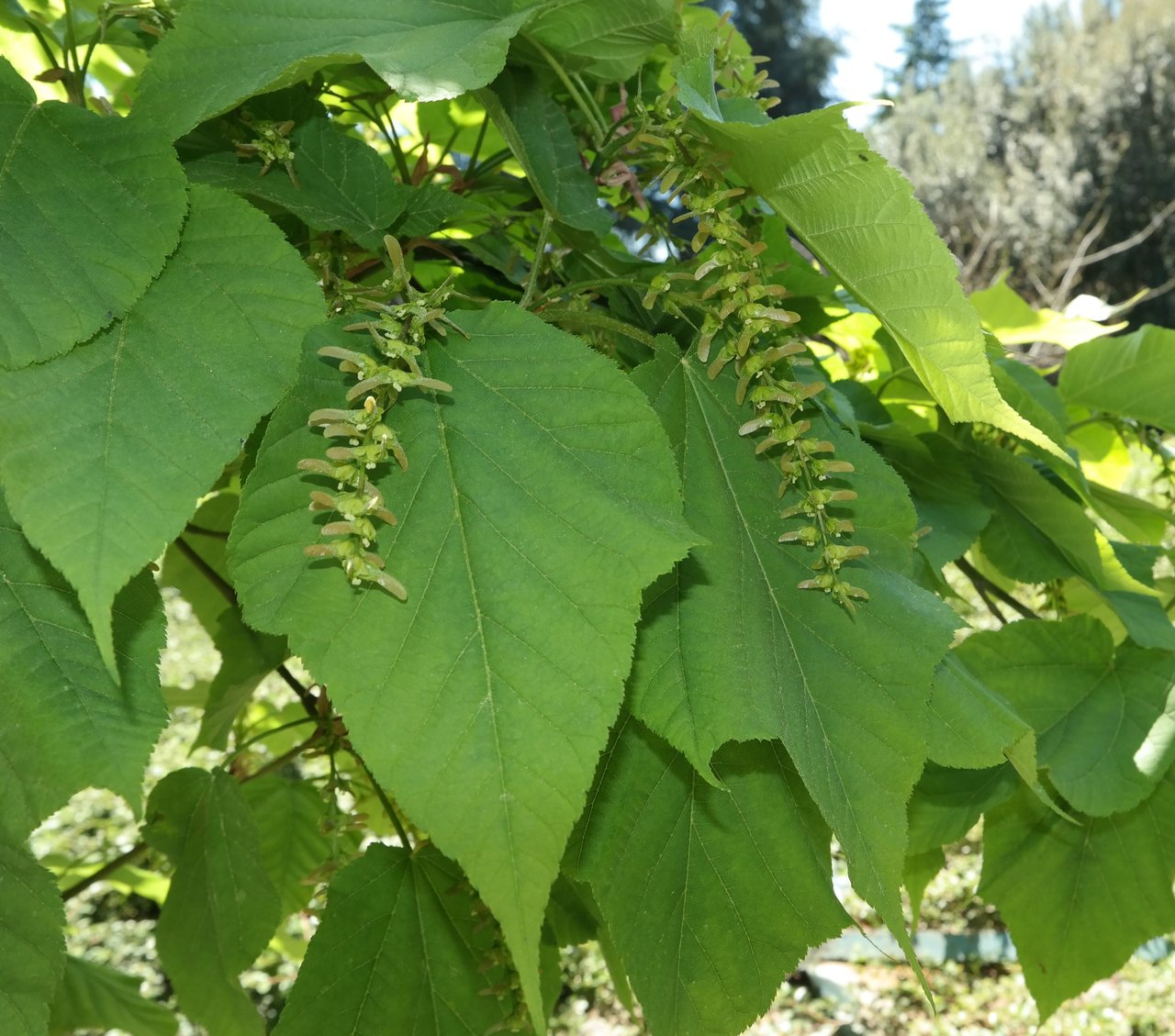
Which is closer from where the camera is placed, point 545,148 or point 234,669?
point 545,148

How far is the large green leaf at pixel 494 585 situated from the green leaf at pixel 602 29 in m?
0.15

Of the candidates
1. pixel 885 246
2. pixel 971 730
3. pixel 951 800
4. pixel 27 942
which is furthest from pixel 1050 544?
pixel 27 942

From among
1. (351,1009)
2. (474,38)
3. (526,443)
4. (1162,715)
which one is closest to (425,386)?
(526,443)

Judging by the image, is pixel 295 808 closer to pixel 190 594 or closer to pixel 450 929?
pixel 190 594

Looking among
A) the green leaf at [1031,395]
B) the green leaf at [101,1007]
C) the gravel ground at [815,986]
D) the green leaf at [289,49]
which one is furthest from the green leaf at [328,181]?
the gravel ground at [815,986]

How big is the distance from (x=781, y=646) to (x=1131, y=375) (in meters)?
0.52

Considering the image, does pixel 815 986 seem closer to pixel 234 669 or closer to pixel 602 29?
pixel 234 669

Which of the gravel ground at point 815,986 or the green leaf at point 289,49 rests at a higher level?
the green leaf at point 289,49

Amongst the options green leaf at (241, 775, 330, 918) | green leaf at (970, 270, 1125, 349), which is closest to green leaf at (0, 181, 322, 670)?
green leaf at (241, 775, 330, 918)

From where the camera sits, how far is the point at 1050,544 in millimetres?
770

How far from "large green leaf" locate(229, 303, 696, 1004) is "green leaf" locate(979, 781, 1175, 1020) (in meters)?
0.46

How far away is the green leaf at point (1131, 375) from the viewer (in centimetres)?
81

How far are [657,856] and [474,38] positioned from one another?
1.19 feet

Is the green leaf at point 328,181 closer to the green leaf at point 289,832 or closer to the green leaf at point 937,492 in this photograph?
the green leaf at point 937,492
